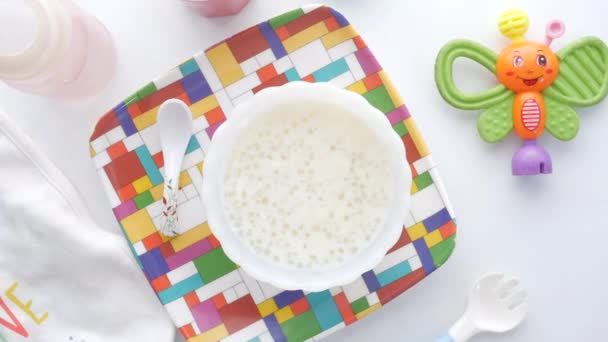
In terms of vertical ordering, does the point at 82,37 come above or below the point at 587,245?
above

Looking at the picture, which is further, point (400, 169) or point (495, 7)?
point (495, 7)

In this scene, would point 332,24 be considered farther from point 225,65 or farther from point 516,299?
point 516,299

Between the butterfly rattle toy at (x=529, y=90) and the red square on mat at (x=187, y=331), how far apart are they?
0.42 metres

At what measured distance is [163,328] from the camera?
80 cm

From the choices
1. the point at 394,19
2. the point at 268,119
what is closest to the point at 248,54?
the point at 268,119

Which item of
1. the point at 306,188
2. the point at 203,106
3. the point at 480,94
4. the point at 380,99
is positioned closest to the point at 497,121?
the point at 480,94

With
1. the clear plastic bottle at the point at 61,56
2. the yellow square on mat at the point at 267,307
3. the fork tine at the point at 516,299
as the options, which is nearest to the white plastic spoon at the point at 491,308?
the fork tine at the point at 516,299

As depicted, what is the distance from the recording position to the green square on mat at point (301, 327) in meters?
0.79

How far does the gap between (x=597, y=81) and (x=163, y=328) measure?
0.62m

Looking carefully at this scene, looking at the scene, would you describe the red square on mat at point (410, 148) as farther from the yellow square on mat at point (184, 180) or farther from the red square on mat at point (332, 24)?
the yellow square on mat at point (184, 180)

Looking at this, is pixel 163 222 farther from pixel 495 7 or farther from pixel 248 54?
pixel 495 7

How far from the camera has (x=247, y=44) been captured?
0.77 m

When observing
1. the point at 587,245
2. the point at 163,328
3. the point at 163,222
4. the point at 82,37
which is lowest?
the point at 587,245

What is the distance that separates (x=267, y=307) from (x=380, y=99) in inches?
11.3
